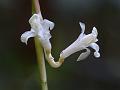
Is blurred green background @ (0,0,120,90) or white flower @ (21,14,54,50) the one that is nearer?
white flower @ (21,14,54,50)

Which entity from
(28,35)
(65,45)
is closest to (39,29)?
(28,35)

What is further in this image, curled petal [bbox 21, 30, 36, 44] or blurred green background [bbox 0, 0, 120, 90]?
blurred green background [bbox 0, 0, 120, 90]

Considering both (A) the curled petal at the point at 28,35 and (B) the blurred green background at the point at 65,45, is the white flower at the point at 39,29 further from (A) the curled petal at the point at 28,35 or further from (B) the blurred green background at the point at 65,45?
(B) the blurred green background at the point at 65,45

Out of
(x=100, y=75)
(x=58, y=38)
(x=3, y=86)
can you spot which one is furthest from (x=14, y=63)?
(x=100, y=75)

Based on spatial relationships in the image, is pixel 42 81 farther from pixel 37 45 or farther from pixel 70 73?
pixel 70 73

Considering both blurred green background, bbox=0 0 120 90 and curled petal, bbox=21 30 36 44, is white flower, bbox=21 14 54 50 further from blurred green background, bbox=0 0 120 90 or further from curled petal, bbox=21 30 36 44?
blurred green background, bbox=0 0 120 90

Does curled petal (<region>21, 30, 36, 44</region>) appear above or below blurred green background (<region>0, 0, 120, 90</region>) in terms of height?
below

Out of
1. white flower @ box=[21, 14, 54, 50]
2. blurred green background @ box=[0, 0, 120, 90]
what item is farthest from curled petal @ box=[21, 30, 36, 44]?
blurred green background @ box=[0, 0, 120, 90]

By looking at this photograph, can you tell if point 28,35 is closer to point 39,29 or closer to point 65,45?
point 39,29

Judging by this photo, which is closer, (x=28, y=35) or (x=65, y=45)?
(x=28, y=35)
